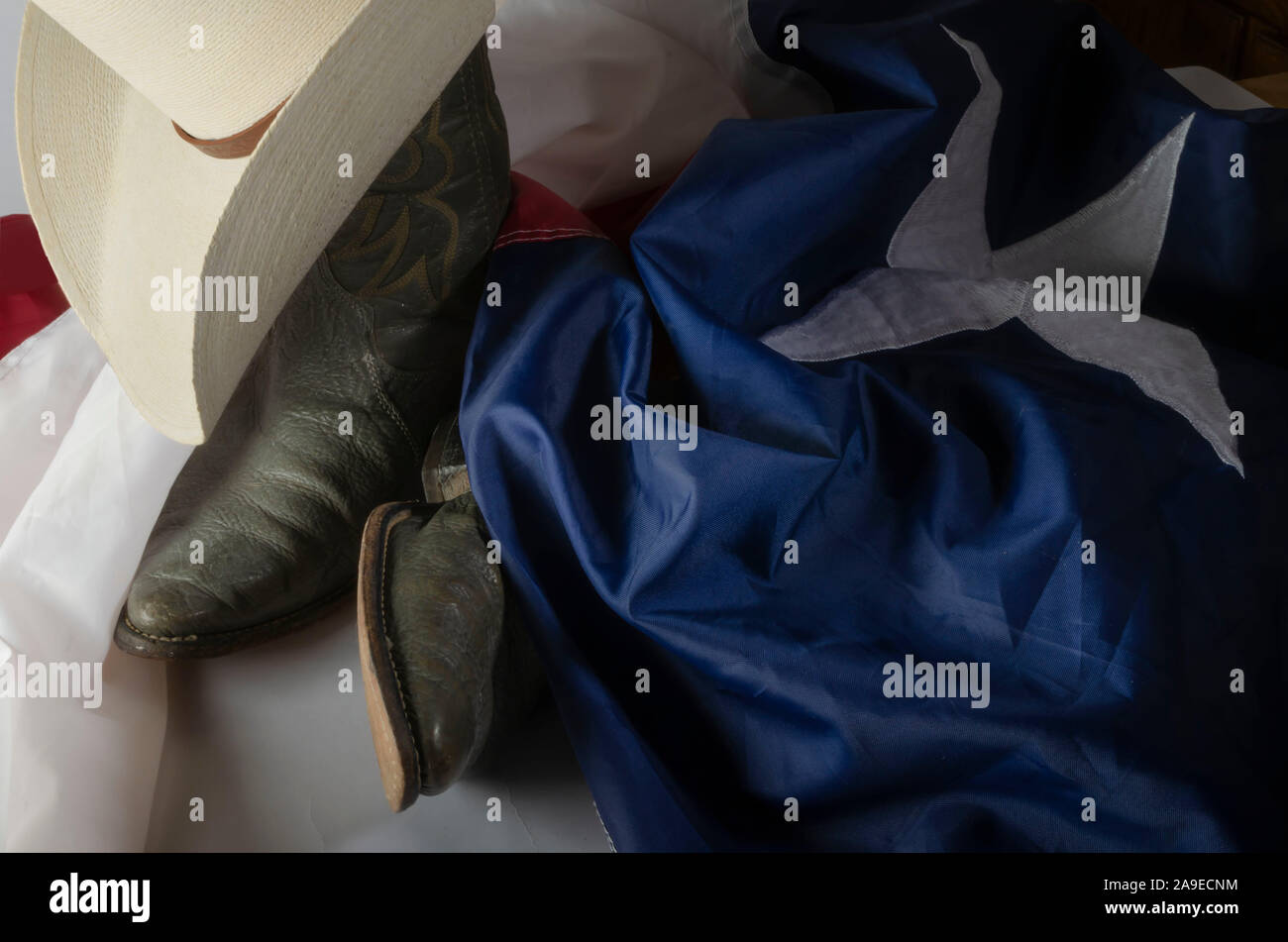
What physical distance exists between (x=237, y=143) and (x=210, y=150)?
0.07 ft

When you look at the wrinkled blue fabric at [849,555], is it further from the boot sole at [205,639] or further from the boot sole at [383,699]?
the boot sole at [205,639]

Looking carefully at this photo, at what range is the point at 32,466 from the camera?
33.4 inches

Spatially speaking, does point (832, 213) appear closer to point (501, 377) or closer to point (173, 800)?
point (501, 377)

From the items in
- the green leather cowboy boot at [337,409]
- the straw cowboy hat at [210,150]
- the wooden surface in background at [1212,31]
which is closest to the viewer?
the straw cowboy hat at [210,150]

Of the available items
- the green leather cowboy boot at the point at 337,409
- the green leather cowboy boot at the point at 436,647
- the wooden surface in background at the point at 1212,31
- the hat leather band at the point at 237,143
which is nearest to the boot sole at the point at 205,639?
the green leather cowboy boot at the point at 337,409

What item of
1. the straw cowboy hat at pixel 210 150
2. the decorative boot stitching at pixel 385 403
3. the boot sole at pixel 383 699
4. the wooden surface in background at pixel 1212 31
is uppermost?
the wooden surface in background at pixel 1212 31

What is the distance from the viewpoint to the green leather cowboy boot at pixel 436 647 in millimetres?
600

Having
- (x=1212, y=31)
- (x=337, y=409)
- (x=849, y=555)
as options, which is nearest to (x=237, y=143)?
(x=337, y=409)

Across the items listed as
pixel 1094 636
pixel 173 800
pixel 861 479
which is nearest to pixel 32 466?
pixel 173 800

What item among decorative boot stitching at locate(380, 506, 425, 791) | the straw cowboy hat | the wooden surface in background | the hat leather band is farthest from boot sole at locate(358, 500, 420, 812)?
the wooden surface in background

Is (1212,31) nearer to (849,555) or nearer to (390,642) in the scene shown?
(849,555)

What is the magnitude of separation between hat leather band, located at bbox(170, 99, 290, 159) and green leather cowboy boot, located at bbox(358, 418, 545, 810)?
9.1 inches
